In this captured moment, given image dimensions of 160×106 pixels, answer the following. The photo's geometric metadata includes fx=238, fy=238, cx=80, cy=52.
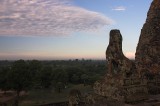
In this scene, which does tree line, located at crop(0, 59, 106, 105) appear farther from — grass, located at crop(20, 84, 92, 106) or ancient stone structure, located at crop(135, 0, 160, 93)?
ancient stone structure, located at crop(135, 0, 160, 93)

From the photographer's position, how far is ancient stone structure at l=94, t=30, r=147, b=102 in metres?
7.87

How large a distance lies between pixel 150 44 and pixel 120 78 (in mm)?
6029

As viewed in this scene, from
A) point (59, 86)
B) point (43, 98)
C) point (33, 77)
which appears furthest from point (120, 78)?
point (59, 86)

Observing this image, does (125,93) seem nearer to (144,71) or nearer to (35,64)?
(144,71)

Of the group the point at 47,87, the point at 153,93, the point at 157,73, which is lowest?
the point at 47,87

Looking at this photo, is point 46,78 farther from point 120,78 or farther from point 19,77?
point 120,78

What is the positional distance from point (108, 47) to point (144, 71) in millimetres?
5316

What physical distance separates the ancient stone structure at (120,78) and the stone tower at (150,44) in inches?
186

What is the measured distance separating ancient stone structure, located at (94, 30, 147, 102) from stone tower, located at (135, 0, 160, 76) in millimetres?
4729

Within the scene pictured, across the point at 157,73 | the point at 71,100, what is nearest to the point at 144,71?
the point at 157,73

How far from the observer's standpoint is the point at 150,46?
13203 mm

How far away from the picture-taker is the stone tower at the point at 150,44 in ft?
42.5

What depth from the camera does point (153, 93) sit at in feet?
35.1

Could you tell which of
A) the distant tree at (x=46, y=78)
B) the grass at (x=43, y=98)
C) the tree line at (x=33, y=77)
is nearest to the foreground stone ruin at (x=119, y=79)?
the grass at (x=43, y=98)
